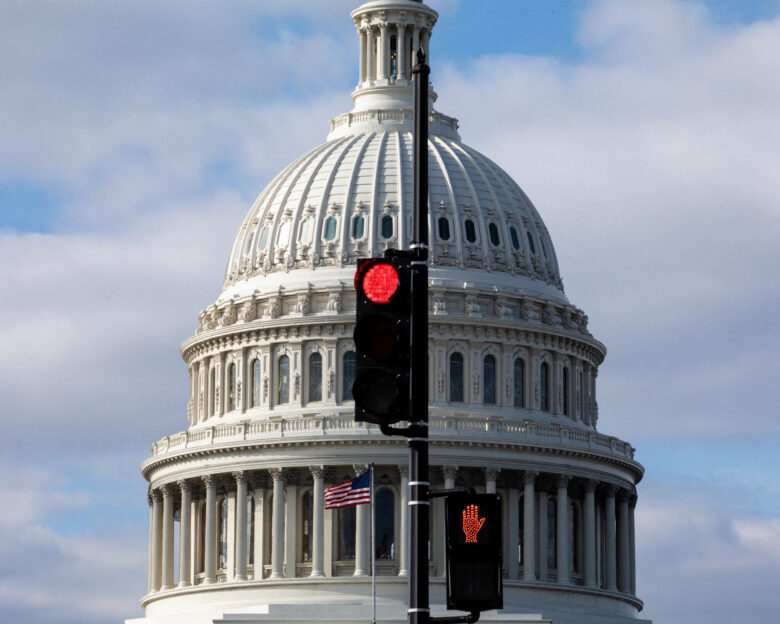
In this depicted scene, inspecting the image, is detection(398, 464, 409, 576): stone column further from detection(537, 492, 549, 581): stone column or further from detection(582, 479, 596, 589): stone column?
detection(582, 479, 596, 589): stone column

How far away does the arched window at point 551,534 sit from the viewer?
10412 cm

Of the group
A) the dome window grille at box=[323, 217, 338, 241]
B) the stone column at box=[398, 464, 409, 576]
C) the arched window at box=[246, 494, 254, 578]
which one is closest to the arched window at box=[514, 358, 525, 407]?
the stone column at box=[398, 464, 409, 576]

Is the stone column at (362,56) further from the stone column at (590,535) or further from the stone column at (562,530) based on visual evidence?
the stone column at (590,535)

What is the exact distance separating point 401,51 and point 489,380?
67.2 feet

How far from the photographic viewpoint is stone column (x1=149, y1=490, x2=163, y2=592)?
107 metres

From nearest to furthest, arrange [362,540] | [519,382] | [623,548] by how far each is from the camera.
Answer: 1. [362,540]
2. [519,382]
3. [623,548]

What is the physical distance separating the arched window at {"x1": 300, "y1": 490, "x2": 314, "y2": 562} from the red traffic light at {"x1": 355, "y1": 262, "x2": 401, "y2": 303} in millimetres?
82033

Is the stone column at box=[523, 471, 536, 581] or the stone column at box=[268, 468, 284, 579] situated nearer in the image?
the stone column at box=[268, 468, 284, 579]

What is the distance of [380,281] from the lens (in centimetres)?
2067

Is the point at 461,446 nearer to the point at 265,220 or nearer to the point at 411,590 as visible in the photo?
the point at 265,220

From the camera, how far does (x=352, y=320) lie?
102 metres

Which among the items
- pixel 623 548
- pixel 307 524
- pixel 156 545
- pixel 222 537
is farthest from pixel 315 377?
pixel 623 548

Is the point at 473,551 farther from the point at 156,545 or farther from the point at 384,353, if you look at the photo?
the point at 156,545

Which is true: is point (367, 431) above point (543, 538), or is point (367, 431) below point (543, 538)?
above
